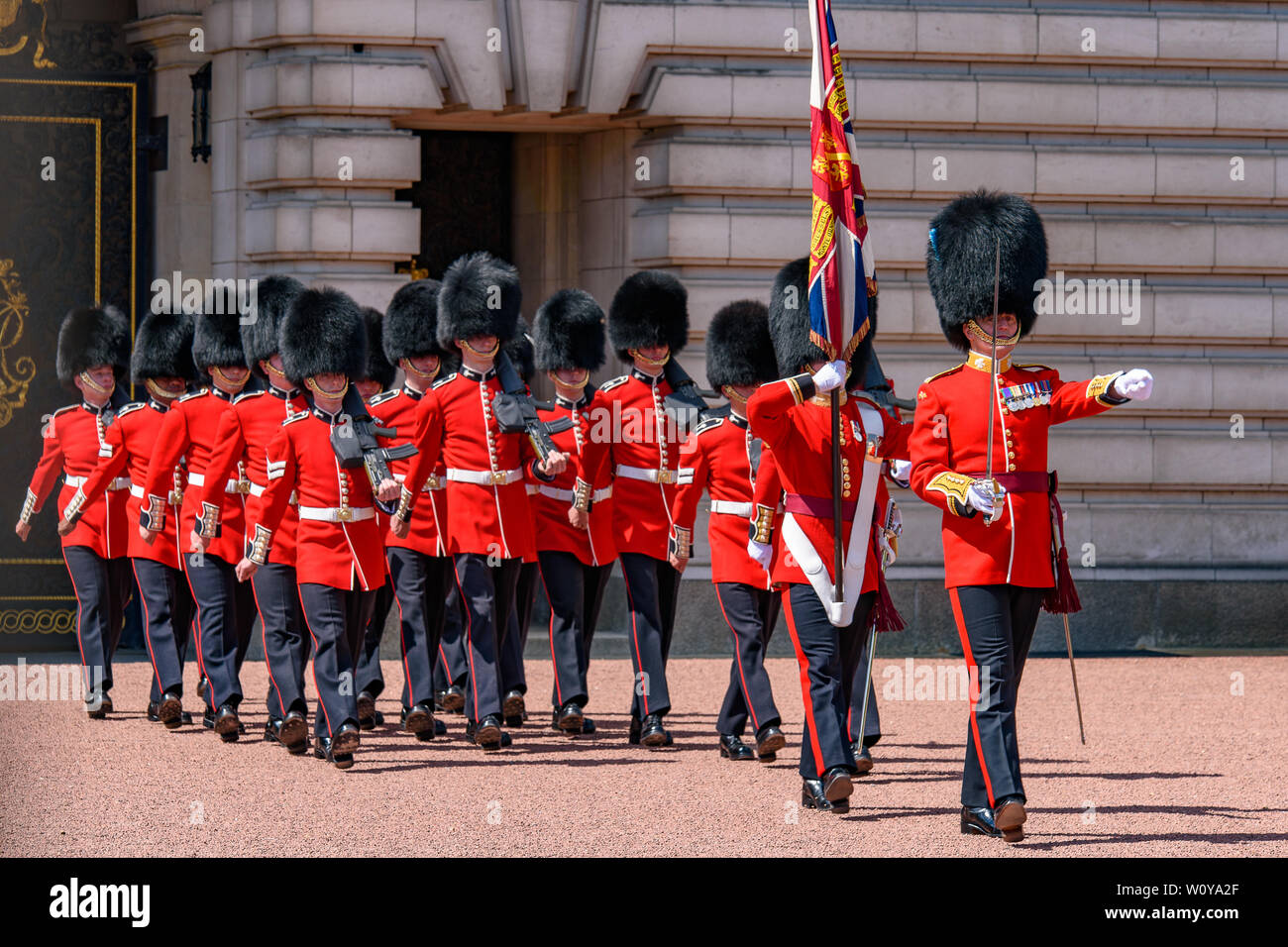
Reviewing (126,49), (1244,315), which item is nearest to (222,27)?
(126,49)

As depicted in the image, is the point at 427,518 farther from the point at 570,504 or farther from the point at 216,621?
the point at 216,621

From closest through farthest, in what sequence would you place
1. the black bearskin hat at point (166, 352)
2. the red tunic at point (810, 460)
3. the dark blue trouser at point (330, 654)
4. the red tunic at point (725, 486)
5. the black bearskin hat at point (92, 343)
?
the red tunic at point (810, 460) < the dark blue trouser at point (330, 654) < the red tunic at point (725, 486) < the black bearskin hat at point (166, 352) < the black bearskin hat at point (92, 343)

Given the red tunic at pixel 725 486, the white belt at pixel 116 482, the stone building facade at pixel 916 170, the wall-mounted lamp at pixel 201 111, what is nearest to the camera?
the red tunic at pixel 725 486

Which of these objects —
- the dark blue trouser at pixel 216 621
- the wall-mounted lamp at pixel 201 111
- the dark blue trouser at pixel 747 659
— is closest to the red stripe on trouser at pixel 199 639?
the dark blue trouser at pixel 216 621

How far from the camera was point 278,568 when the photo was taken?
23.5ft

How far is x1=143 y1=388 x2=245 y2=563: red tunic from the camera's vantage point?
7812 mm

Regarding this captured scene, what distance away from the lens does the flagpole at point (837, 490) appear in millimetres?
A: 6035

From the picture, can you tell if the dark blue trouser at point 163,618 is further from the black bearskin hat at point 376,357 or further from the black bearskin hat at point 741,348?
the black bearskin hat at point 741,348

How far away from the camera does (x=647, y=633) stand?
24.7 feet

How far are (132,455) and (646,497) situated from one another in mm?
2072

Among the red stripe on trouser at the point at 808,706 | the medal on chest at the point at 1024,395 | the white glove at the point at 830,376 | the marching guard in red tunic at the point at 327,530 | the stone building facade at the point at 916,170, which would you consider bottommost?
the red stripe on trouser at the point at 808,706

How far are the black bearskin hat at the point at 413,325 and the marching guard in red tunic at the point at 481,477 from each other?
582 millimetres

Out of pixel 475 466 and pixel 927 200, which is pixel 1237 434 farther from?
pixel 475 466

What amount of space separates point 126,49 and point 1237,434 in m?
6.12
